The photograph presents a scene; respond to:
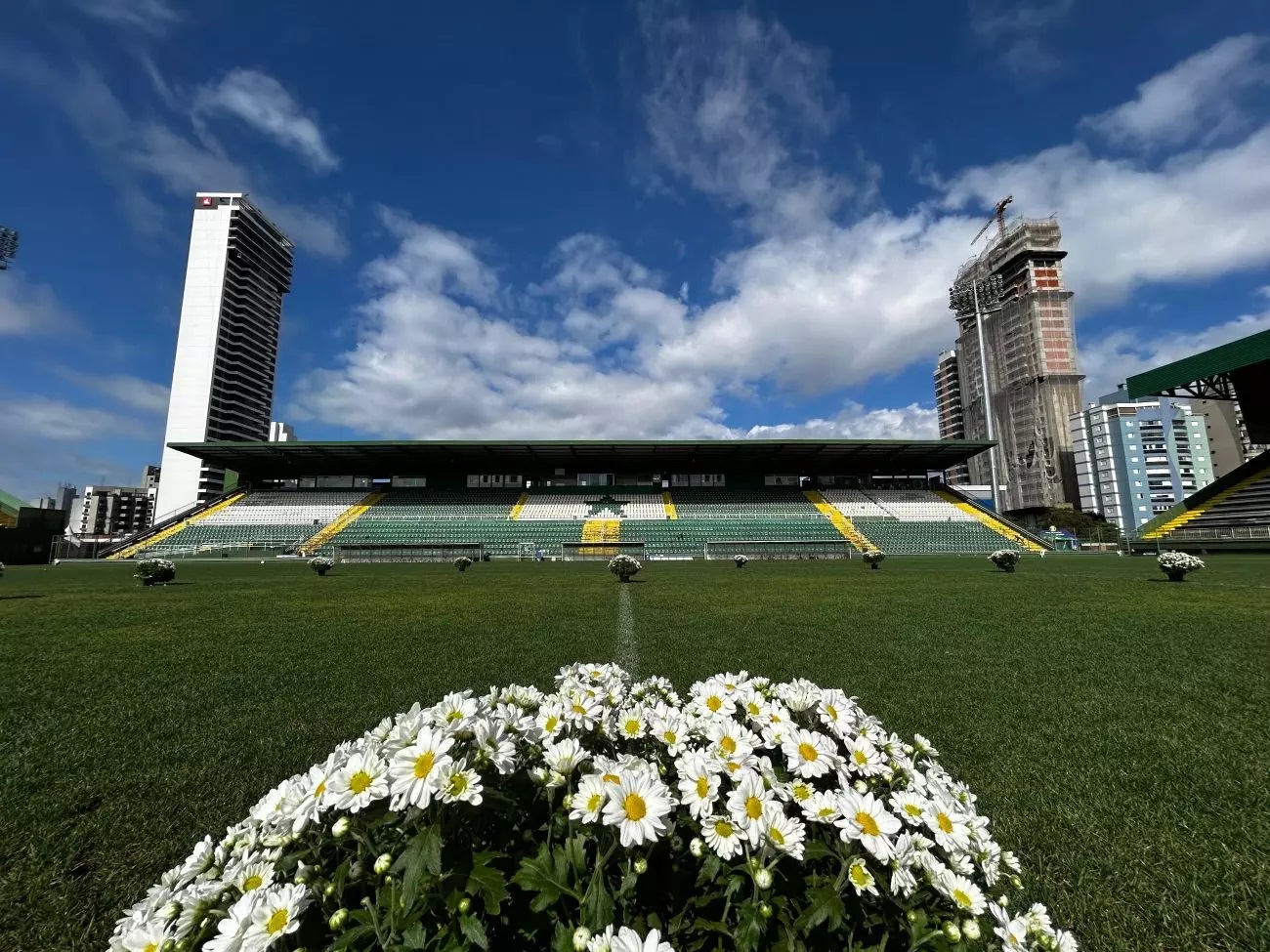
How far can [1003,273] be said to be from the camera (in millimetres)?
91562

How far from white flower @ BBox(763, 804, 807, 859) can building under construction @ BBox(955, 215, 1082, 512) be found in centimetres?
8685

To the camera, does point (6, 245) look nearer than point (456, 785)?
No

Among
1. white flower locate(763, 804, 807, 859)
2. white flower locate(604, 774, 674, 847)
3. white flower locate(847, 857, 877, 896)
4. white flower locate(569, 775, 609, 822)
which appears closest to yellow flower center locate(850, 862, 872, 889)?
white flower locate(847, 857, 877, 896)

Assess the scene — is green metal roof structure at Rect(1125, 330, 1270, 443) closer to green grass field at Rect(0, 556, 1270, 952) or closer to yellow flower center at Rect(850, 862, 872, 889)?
green grass field at Rect(0, 556, 1270, 952)

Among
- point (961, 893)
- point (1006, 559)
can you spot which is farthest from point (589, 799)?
point (1006, 559)

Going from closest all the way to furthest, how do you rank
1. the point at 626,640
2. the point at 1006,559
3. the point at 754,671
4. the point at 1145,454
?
the point at 754,671 < the point at 626,640 < the point at 1006,559 < the point at 1145,454

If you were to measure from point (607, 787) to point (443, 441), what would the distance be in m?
39.7

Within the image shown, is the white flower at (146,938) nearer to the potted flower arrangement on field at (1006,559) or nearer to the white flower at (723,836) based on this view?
the white flower at (723,836)

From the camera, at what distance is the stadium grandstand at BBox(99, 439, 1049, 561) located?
35.2 meters

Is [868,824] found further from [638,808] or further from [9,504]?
[9,504]

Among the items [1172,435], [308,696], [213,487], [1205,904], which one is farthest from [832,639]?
[1172,435]

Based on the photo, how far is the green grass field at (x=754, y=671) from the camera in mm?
2137

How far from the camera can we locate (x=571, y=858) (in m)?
1.08

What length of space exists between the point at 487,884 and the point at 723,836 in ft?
1.53
